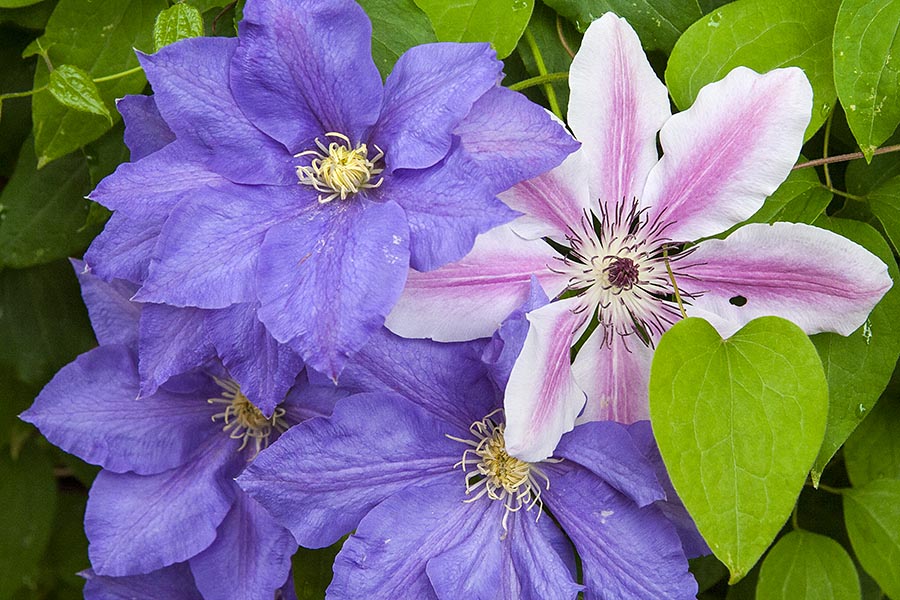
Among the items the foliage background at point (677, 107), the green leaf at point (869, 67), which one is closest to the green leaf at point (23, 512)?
the foliage background at point (677, 107)

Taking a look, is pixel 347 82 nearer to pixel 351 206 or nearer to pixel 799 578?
pixel 351 206

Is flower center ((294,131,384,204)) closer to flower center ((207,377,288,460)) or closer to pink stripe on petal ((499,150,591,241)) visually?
pink stripe on petal ((499,150,591,241))

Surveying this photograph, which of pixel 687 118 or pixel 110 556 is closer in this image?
pixel 687 118

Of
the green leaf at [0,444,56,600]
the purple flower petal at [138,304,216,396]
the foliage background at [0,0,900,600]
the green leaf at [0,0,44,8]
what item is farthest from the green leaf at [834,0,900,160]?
the green leaf at [0,444,56,600]

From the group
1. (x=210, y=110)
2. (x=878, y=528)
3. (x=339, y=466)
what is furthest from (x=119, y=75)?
(x=878, y=528)

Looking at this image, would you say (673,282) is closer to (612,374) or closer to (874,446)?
(612,374)

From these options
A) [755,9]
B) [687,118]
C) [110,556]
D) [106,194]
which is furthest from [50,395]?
[755,9]
